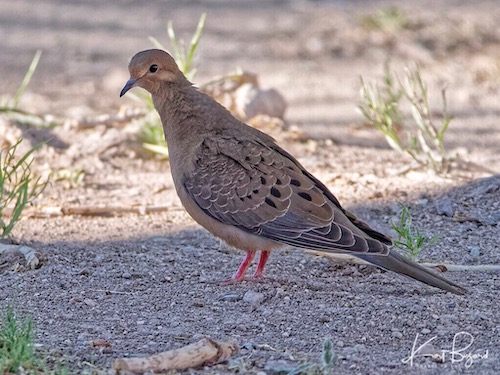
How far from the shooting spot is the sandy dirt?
166 inches

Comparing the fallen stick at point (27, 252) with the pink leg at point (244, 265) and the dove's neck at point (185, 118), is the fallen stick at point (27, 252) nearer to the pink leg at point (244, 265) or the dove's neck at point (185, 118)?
the dove's neck at point (185, 118)

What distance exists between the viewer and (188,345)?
3895 millimetres

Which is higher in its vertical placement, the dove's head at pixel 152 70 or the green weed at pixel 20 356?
the dove's head at pixel 152 70

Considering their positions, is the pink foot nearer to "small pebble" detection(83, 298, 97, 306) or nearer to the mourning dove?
the mourning dove

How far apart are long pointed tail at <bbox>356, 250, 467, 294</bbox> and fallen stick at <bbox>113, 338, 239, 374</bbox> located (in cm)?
103

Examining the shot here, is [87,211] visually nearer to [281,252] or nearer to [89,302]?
[281,252]

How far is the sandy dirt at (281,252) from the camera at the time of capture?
4.23m

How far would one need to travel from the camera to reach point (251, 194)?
5.08 m

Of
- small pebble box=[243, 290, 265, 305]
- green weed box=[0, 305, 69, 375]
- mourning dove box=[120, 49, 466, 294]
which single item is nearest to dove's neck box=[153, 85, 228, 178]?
mourning dove box=[120, 49, 466, 294]

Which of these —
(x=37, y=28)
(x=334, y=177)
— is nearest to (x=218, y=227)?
(x=334, y=177)

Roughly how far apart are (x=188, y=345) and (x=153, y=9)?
867cm

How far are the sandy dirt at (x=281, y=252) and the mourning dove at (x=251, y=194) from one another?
24 centimetres

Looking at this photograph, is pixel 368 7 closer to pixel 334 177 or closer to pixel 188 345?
pixel 334 177

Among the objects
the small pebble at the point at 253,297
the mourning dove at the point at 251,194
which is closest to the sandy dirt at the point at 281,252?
the small pebble at the point at 253,297
